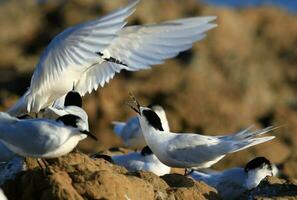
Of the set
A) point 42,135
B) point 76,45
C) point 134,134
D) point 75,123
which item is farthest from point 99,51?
point 134,134

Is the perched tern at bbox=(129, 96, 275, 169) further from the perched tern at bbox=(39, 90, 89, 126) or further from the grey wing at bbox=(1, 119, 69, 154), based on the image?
the grey wing at bbox=(1, 119, 69, 154)

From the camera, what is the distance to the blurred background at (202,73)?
2173cm

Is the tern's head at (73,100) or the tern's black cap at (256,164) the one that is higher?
the tern's black cap at (256,164)

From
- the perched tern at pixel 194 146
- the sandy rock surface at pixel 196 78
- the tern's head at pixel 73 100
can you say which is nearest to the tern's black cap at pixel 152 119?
the perched tern at pixel 194 146

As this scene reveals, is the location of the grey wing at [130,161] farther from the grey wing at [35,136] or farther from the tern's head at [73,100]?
the grey wing at [35,136]

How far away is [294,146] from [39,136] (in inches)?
565

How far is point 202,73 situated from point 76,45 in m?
19.8

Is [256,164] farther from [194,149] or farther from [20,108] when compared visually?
[20,108]

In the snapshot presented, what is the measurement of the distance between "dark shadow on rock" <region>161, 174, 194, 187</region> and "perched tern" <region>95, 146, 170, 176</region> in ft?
5.50

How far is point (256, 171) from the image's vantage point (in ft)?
34.9

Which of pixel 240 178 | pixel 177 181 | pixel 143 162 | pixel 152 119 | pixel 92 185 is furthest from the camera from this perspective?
pixel 143 162

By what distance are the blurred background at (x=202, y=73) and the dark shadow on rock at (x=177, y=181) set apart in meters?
4.58

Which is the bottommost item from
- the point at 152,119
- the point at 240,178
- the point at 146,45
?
the point at 240,178

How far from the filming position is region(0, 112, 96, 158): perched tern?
26.6 feet
